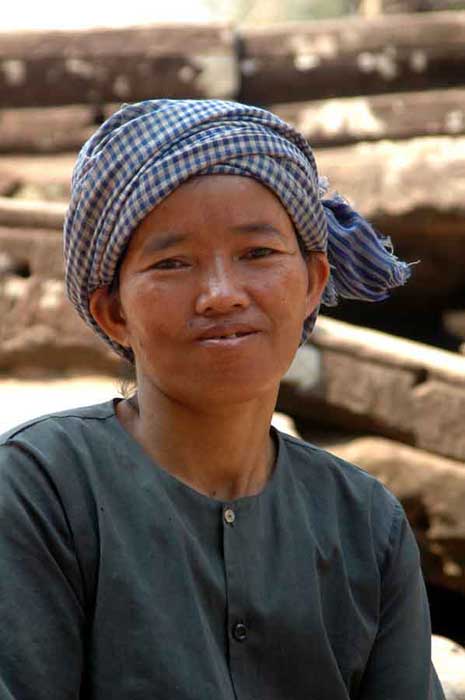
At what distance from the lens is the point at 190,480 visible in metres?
1.88

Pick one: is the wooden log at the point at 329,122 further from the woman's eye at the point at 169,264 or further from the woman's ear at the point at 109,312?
the woman's eye at the point at 169,264

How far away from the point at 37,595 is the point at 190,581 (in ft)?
0.76

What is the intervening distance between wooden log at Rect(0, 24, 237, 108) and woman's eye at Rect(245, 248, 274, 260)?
4822 mm

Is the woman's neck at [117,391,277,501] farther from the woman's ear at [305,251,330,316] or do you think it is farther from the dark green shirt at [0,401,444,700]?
the woman's ear at [305,251,330,316]

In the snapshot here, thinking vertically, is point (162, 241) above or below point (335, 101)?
above

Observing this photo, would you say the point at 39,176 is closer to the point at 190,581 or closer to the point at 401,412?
the point at 401,412

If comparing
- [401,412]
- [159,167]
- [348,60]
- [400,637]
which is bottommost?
[401,412]

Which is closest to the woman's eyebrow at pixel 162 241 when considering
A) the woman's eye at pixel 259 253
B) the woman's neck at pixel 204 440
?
the woman's eye at pixel 259 253

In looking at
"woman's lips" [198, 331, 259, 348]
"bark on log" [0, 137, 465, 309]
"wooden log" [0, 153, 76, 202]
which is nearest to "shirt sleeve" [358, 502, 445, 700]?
"woman's lips" [198, 331, 259, 348]

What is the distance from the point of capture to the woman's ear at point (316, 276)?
1.97m

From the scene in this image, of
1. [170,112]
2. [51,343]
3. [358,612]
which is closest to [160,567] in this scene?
[358,612]

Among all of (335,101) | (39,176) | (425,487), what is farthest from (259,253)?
(335,101)

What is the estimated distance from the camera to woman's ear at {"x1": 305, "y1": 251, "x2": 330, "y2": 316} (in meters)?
1.97

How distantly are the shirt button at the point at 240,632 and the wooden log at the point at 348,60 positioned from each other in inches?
205
